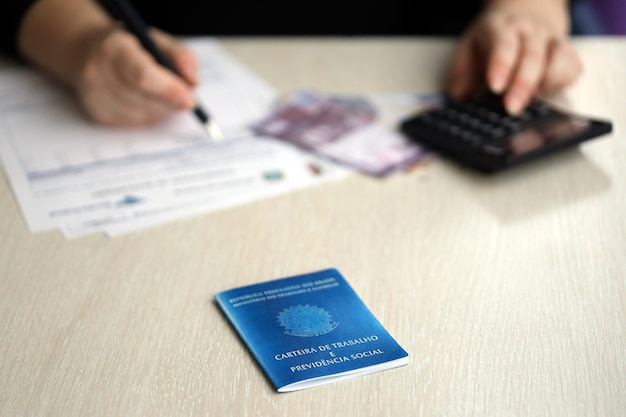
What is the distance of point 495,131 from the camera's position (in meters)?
0.78

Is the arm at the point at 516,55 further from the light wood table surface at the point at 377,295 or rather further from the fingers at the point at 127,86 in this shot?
the fingers at the point at 127,86

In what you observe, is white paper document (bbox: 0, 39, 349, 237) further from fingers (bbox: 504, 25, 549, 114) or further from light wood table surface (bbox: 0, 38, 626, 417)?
fingers (bbox: 504, 25, 549, 114)

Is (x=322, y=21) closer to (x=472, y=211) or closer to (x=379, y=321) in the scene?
(x=472, y=211)

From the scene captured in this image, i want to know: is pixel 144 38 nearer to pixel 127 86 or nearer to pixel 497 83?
pixel 127 86

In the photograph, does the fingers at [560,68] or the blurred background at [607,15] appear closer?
the fingers at [560,68]

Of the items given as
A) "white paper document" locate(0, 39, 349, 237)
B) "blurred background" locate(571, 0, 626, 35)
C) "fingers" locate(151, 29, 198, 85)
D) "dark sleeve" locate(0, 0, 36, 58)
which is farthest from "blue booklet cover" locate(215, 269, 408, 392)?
"blurred background" locate(571, 0, 626, 35)

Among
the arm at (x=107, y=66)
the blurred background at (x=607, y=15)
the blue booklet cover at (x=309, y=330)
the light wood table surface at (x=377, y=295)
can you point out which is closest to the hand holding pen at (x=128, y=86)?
the arm at (x=107, y=66)

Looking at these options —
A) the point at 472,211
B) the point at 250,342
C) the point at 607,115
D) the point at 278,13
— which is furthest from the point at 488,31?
the point at 250,342

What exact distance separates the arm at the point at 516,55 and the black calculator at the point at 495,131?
25 millimetres

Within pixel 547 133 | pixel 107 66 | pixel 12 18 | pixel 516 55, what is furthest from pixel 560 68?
pixel 12 18

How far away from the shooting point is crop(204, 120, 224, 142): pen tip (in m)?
0.82

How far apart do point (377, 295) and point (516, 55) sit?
0.43m

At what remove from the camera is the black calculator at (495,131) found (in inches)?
29.3

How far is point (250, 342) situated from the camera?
53cm
